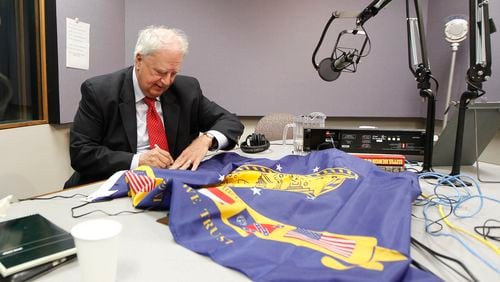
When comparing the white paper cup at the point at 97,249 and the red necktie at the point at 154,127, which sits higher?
the red necktie at the point at 154,127

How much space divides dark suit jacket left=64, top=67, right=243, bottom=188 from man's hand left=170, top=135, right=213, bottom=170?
0.63 ft

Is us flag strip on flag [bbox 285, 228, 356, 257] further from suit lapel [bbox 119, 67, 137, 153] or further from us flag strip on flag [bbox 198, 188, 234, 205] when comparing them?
suit lapel [bbox 119, 67, 137, 153]

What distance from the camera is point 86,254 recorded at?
0.50m

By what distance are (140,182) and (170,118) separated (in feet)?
2.52

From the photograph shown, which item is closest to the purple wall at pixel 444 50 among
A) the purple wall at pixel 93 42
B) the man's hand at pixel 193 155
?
the man's hand at pixel 193 155

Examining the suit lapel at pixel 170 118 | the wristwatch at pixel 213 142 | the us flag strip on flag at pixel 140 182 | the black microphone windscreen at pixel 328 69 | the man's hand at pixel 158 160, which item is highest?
the black microphone windscreen at pixel 328 69

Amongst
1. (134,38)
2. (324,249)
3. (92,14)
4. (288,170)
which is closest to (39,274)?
→ (324,249)

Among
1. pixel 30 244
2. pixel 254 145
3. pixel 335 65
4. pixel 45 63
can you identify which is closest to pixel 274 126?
pixel 254 145

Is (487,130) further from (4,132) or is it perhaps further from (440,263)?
(4,132)

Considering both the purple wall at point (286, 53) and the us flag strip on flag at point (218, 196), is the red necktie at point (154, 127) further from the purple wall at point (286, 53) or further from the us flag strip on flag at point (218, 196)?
the purple wall at point (286, 53)

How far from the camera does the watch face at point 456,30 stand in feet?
8.39

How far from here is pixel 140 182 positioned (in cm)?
96

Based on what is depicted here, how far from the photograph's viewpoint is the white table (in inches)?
23.1

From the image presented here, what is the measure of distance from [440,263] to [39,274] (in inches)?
28.9
